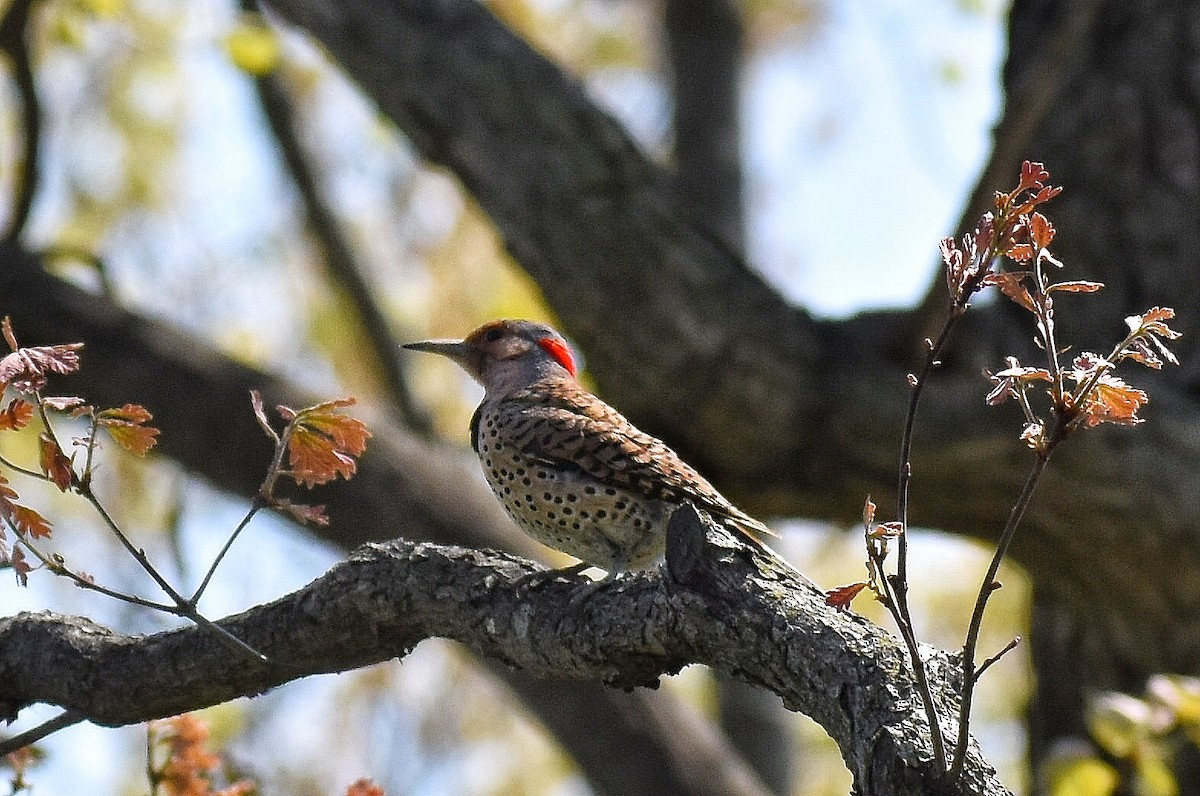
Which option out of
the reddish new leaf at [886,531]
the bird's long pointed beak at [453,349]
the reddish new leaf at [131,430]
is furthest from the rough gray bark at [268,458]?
the reddish new leaf at [886,531]

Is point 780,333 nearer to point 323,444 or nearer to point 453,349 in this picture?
point 453,349

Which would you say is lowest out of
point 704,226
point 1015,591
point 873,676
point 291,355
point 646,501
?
point 873,676

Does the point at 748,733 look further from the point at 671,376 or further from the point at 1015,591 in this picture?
the point at 671,376

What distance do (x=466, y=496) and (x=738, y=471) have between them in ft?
4.04

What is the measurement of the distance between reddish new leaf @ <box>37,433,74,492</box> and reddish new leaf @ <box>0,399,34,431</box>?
0.06 m

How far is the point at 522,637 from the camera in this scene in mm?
3098

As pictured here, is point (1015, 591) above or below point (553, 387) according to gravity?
above

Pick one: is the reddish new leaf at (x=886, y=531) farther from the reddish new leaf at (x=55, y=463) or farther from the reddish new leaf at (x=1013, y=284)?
the reddish new leaf at (x=55, y=463)

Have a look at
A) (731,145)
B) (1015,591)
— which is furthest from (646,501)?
(1015,591)

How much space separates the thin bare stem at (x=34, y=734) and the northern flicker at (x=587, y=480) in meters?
1.54

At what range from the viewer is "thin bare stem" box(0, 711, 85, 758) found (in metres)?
2.98

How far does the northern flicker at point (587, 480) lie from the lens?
13.5ft

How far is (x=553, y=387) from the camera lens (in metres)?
4.75

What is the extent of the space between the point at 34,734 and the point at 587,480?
1.72 metres
